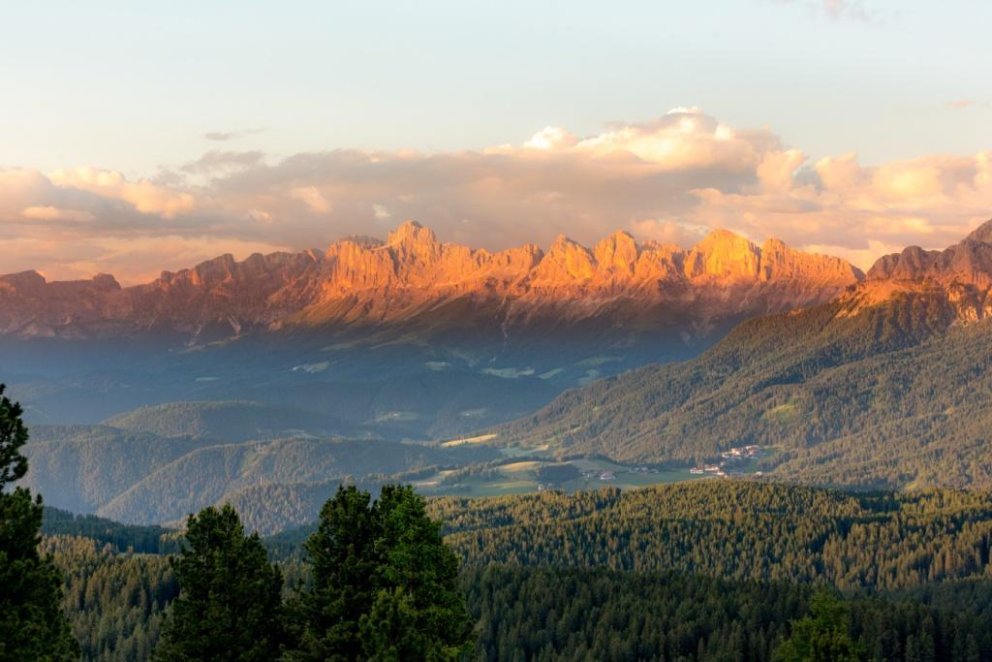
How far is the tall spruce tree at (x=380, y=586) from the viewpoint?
206 feet

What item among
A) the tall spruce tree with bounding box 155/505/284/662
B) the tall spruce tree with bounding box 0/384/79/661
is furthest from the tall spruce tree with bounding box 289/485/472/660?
the tall spruce tree with bounding box 0/384/79/661

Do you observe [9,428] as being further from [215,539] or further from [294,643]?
[294,643]

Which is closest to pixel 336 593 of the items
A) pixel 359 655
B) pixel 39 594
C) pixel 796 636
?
pixel 359 655

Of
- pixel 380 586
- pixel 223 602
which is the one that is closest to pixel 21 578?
pixel 223 602

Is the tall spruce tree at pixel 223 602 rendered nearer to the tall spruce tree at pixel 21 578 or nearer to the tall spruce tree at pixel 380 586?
the tall spruce tree at pixel 380 586

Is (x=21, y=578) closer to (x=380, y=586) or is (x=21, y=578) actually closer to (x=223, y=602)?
(x=223, y=602)

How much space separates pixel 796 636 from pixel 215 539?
3890cm

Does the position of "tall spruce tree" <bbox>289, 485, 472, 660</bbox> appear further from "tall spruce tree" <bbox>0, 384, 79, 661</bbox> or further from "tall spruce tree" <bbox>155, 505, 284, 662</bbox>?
"tall spruce tree" <bbox>0, 384, 79, 661</bbox>

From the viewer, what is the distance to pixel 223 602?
225 ft

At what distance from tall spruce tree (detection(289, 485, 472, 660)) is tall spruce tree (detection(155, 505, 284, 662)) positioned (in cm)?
353

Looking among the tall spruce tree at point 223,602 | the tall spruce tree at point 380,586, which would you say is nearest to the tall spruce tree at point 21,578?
the tall spruce tree at point 223,602

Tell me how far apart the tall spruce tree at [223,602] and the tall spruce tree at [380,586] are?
3.53 metres

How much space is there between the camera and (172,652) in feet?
221

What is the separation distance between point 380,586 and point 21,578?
1918 centimetres
